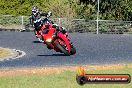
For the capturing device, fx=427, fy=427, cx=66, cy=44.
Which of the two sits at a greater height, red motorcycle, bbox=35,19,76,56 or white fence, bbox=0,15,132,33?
red motorcycle, bbox=35,19,76,56

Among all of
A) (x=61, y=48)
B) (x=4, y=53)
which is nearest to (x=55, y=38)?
(x=61, y=48)

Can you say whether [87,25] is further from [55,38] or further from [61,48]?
[55,38]

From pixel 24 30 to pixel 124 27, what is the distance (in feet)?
26.6

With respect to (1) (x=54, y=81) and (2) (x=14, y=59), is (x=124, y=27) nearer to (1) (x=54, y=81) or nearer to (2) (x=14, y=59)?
(2) (x=14, y=59)

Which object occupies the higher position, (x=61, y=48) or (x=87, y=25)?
(x=61, y=48)

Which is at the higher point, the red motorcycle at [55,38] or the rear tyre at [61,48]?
the red motorcycle at [55,38]

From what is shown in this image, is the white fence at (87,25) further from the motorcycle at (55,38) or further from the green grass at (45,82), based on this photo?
the green grass at (45,82)

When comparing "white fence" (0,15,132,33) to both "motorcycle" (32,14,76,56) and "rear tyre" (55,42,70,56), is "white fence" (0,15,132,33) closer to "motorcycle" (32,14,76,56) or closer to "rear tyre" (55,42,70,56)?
"rear tyre" (55,42,70,56)

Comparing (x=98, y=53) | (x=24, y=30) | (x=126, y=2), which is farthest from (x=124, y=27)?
(x=98, y=53)

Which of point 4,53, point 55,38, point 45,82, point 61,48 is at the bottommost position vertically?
point 4,53

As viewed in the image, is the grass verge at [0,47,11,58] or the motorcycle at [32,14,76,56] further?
the grass verge at [0,47,11,58]

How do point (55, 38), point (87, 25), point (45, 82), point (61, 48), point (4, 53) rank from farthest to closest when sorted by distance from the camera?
point (87, 25) < point (4, 53) < point (61, 48) < point (55, 38) < point (45, 82)

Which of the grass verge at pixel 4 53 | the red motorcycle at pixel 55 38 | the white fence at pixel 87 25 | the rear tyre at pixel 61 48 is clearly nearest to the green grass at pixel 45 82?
the red motorcycle at pixel 55 38

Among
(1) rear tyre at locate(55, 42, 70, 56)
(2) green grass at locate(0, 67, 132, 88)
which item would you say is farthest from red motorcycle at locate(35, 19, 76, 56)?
(2) green grass at locate(0, 67, 132, 88)
